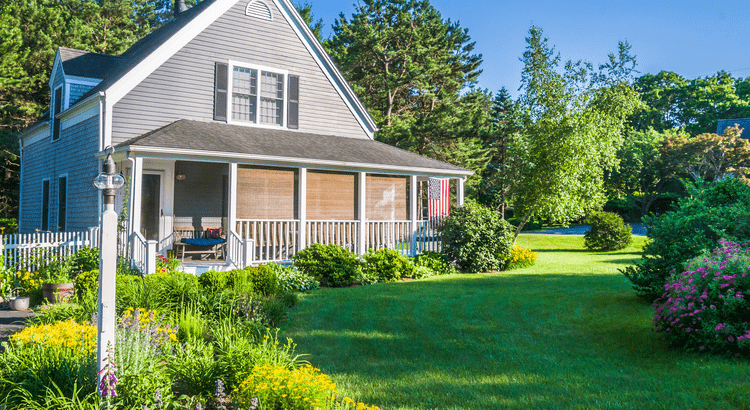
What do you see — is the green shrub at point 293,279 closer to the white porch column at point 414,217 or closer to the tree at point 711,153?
the white porch column at point 414,217

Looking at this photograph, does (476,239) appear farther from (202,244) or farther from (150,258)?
(150,258)

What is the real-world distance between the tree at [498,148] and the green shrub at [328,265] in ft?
75.5

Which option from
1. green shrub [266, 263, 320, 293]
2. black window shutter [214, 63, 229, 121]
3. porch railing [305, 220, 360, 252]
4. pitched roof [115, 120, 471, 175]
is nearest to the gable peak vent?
black window shutter [214, 63, 229, 121]

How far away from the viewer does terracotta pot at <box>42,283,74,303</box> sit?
838 cm

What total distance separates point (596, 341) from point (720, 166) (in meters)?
35.0

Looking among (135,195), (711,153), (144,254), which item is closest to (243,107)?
(135,195)

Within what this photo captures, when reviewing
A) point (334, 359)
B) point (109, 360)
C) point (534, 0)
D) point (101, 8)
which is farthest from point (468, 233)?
point (101, 8)

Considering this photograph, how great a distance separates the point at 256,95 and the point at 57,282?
24.7ft

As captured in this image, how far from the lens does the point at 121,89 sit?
12.5 meters

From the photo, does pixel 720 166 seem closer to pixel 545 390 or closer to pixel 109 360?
pixel 545 390

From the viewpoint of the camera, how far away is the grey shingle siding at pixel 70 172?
1311cm

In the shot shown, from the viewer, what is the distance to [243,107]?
14.4 metres

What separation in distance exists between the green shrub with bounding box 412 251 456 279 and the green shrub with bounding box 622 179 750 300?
18.7ft

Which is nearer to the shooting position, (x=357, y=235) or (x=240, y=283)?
(x=240, y=283)
